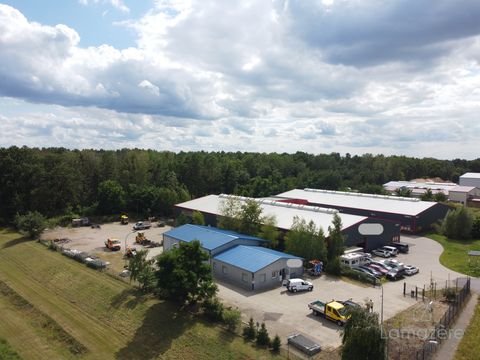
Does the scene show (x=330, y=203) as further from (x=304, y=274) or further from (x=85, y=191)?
(x=85, y=191)

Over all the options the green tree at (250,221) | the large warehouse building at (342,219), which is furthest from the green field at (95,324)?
the large warehouse building at (342,219)

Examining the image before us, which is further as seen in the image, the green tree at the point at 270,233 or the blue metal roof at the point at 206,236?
the green tree at the point at 270,233

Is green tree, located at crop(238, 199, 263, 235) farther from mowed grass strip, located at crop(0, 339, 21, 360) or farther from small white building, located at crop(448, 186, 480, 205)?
small white building, located at crop(448, 186, 480, 205)

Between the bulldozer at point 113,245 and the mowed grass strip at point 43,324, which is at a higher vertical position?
the bulldozer at point 113,245

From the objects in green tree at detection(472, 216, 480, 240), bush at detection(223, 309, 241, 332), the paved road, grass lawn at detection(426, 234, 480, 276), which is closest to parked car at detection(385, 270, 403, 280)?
the paved road

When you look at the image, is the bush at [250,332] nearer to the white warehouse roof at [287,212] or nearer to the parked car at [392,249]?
the white warehouse roof at [287,212]

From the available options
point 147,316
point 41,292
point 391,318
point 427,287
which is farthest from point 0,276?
point 427,287

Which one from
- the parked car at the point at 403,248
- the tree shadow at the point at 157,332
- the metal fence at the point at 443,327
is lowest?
the tree shadow at the point at 157,332
